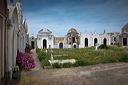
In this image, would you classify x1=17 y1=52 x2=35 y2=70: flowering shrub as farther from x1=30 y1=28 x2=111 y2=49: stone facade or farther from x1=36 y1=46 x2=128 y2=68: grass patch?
x1=30 y1=28 x2=111 y2=49: stone facade

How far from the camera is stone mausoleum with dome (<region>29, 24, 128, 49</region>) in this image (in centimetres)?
5259

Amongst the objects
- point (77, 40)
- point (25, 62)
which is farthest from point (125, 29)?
point (25, 62)

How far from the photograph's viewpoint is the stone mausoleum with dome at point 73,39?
173ft

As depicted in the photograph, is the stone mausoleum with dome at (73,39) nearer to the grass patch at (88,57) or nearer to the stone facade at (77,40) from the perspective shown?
the stone facade at (77,40)

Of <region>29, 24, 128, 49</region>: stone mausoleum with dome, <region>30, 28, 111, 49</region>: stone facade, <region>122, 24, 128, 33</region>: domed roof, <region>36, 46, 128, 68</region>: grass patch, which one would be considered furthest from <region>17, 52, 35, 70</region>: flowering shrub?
<region>122, 24, 128, 33</region>: domed roof

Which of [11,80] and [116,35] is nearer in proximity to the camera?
[11,80]

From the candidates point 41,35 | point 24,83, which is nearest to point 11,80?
point 24,83

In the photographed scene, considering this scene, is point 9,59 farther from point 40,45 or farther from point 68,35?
point 68,35

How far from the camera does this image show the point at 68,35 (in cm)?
5822

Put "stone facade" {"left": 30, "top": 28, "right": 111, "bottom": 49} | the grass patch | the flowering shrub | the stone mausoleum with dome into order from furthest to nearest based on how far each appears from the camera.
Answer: "stone facade" {"left": 30, "top": 28, "right": 111, "bottom": 49}
the stone mausoleum with dome
the grass patch
the flowering shrub

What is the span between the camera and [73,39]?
Result: 188ft

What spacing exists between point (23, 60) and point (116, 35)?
50.9 meters

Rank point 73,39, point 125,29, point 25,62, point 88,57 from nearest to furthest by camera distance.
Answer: point 25,62
point 88,57
point 125,29
point 73,39

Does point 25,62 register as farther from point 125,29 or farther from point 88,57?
point 125,29
